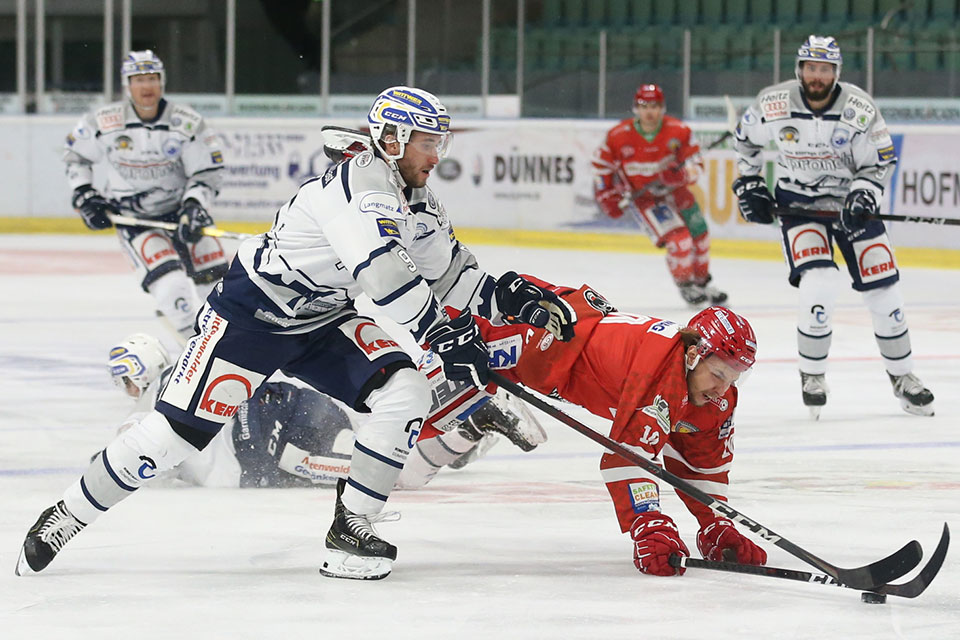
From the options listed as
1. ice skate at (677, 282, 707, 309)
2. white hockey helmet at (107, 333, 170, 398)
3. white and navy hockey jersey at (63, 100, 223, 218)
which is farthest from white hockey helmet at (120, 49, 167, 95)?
ice skate at (677, 282, 707, 309)

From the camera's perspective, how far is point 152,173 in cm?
732

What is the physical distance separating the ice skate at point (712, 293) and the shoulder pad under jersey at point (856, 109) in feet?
11.2

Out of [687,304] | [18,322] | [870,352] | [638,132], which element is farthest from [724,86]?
[18,322]

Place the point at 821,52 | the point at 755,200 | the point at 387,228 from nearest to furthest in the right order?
the point at 387,228 → the point at 821,52 → the point at 755,200

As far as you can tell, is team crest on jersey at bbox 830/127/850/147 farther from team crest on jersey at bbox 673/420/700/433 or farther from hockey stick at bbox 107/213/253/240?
team crest on jersey at bbox 673/420/700/433

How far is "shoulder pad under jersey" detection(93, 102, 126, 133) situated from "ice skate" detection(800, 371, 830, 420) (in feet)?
10.5

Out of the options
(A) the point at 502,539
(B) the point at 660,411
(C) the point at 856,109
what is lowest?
(A) the point at 502,539

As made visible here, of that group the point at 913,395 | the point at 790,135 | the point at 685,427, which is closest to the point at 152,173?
the point at 790,135

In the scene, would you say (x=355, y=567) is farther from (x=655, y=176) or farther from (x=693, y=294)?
(x=655, y=176)

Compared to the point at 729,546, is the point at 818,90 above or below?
above

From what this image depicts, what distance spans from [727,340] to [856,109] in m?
2.98

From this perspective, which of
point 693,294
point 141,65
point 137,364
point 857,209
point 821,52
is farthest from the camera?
point 693,294

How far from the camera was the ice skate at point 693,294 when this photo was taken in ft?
32.2

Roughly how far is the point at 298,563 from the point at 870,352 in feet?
15.5
